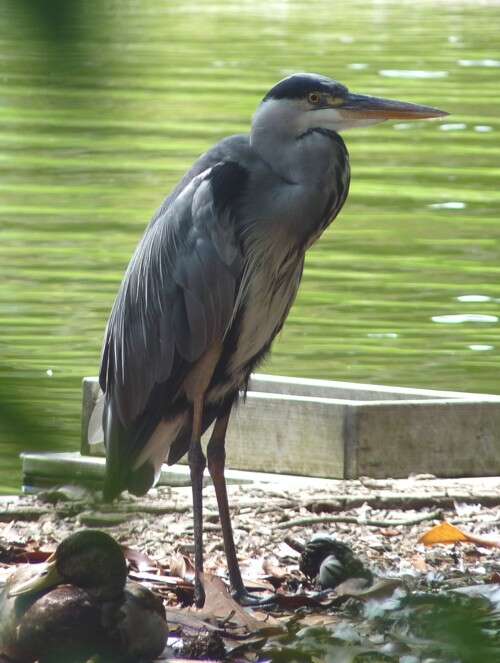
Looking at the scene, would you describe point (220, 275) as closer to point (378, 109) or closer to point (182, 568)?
point (378, 109)

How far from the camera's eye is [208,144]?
660 inches

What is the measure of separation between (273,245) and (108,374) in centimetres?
75

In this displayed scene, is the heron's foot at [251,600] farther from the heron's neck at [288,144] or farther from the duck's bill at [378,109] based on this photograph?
the duck's bill at [378,109]

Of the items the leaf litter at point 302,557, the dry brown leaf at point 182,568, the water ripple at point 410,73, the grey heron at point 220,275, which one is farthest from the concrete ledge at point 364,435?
the water ripple at point 410,73

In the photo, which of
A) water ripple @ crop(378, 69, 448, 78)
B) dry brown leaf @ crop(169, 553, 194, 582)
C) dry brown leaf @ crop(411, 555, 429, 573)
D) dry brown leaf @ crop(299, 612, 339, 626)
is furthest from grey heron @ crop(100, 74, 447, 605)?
water ripple @ crop(378, 69, 448, 78)

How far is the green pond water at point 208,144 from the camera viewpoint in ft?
3.14

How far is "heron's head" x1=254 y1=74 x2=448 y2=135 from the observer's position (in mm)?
4453

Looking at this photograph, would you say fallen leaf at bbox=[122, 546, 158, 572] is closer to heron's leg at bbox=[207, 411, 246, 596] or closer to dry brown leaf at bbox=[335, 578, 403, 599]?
heron's leg at bbox=[207, 411, 246, 596]

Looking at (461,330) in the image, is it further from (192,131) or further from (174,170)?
(192,131)

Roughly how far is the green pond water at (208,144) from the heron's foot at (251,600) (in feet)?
2.70

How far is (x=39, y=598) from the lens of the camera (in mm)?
3586

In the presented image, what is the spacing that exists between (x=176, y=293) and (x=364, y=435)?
1545 mm

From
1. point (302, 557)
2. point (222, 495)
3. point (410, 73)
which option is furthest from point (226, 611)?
point (410, 73)

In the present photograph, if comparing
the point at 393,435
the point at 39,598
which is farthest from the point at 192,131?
the point at 39,598
